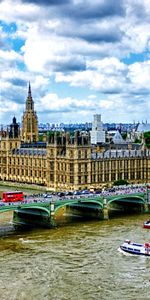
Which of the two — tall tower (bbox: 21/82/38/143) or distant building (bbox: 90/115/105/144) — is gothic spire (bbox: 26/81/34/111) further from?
distant building (bbox: 90/115/105/144)

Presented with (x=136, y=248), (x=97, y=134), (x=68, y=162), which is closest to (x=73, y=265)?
(x=136, y=248)

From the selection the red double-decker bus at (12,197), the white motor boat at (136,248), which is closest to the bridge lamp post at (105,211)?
the red double-decker bus at (12,197)

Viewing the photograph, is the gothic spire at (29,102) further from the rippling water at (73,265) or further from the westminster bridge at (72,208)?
the rippling water at (73,265)

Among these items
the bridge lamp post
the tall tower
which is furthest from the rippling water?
the tall tower

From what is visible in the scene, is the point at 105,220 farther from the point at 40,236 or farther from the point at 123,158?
the point at 123,158

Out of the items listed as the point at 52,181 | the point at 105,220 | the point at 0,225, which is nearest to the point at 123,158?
the point at 52,181
